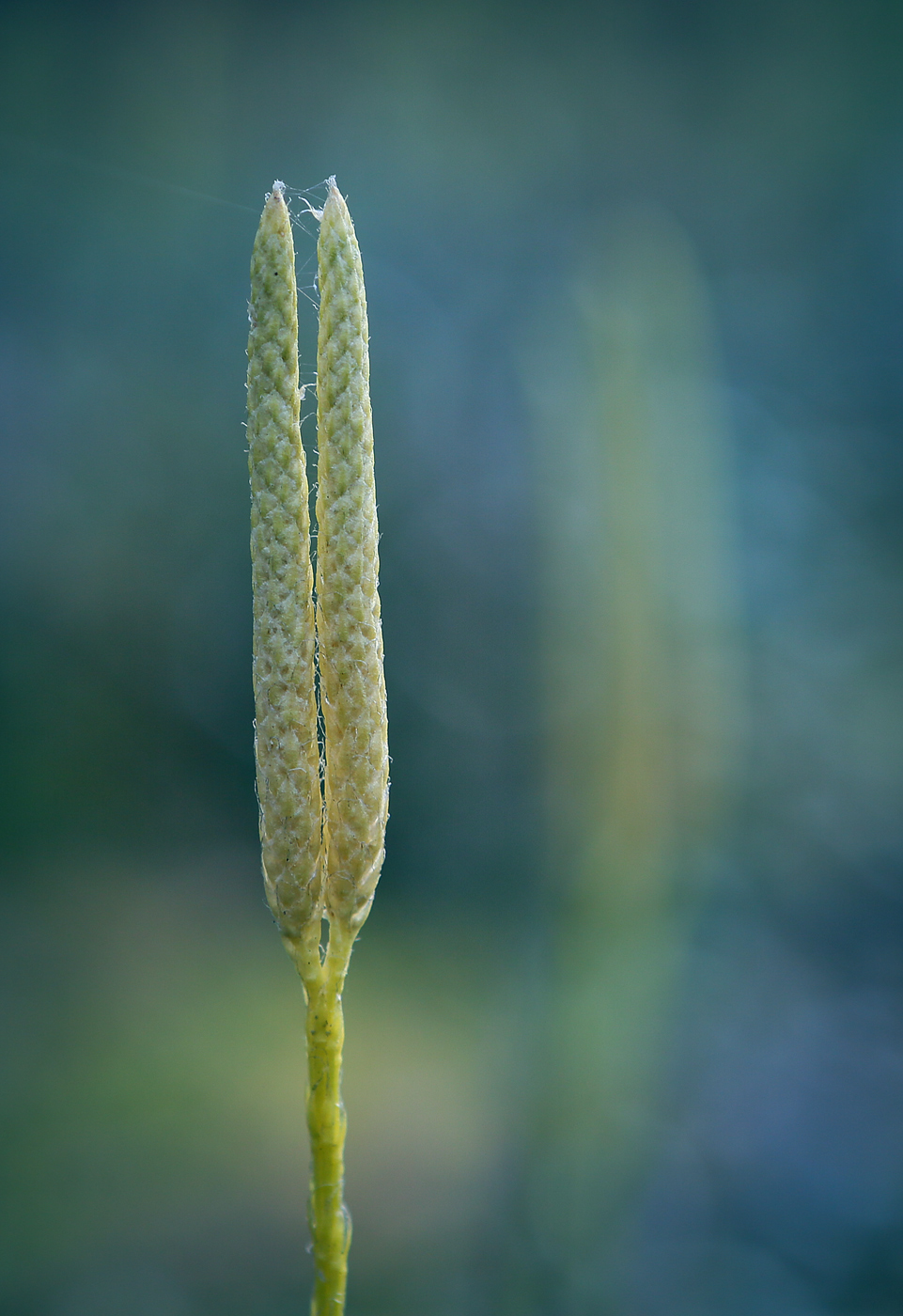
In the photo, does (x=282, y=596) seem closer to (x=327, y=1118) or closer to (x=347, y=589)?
(x=347, y=589)

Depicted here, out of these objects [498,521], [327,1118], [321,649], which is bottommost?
[327,1118]

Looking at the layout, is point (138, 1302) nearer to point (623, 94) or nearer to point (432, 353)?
point (432, 353)

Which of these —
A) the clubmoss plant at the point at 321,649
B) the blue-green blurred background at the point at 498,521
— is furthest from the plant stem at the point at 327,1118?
the blue-green blurred background at the point at 498,521

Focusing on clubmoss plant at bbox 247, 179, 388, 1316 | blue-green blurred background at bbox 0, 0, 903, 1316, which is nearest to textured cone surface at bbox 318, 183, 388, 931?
clubmoss plant at bbox 247, 179, 388, 1316

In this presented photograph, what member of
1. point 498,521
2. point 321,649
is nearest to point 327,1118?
point 321,649

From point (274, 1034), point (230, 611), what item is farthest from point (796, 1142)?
point (230, 611)

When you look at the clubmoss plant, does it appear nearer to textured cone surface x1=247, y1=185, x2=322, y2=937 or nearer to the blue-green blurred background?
textured cone surface x1=247, y1=185, x2=322, y2=937

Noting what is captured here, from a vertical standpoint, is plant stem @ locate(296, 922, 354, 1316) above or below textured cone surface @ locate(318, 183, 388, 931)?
below
